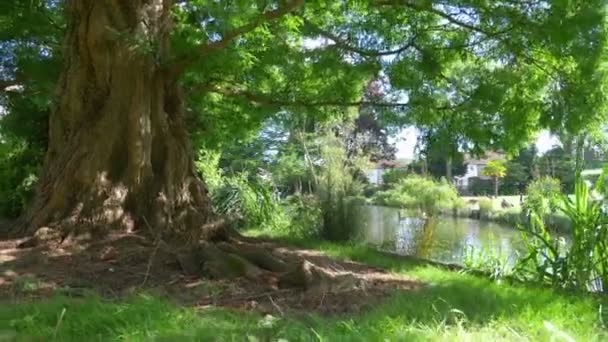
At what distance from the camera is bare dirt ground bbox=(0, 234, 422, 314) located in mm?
4078

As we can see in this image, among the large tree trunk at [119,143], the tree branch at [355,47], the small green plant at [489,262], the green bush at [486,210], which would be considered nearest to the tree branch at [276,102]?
the tree branch at [355,47]

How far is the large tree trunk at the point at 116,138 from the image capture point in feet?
20.0

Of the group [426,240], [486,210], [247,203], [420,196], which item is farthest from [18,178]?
[486,210]

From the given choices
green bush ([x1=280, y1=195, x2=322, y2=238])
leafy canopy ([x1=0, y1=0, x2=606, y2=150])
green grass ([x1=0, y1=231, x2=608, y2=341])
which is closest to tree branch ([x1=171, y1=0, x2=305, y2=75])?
leafy canopy ([x1=0, y1=0, x2=606, y2=150])

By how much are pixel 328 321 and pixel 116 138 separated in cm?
371

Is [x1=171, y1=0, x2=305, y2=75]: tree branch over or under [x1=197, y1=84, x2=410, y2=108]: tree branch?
over

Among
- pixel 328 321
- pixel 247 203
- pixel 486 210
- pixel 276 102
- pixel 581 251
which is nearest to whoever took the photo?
pixel 328 321

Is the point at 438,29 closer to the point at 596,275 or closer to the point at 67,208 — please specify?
the point at 596,275

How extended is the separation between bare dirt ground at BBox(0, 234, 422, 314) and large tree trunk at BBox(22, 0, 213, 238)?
0.46 metres

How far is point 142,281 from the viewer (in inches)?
180

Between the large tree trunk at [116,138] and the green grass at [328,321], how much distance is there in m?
2.44

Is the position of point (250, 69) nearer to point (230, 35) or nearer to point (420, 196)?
point (230, 35)

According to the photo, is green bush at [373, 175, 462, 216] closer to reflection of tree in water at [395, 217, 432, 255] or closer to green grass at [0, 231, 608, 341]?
reflection of tree in water at [395, 217, 432, 255]

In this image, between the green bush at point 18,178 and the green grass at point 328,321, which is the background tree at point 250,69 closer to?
the green grass at point 328,321
